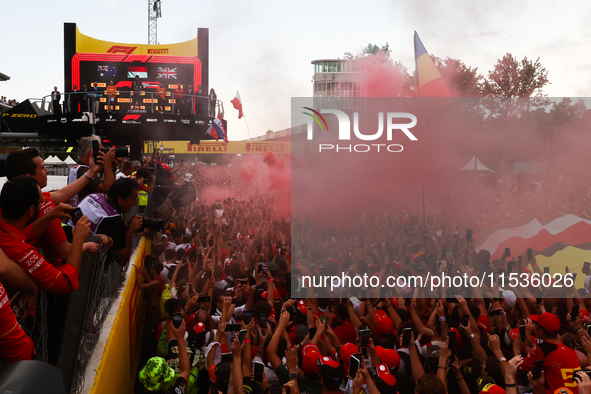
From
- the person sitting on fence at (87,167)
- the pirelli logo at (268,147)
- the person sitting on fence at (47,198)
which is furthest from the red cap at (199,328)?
the pirelli logo at (268,147)

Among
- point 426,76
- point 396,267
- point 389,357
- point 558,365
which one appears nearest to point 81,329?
point 389,357

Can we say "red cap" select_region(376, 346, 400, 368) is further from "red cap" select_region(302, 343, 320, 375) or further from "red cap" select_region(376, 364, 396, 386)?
"red cap" select_region(302, 343, 320, 375)

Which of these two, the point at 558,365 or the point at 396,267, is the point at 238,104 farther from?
the point at 558,365

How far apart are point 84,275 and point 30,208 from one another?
53 centimetres

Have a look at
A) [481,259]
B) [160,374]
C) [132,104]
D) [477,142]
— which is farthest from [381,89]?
[160,374]

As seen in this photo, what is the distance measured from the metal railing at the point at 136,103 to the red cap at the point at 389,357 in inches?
617

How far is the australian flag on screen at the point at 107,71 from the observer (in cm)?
2302

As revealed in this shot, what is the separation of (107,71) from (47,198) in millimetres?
23181

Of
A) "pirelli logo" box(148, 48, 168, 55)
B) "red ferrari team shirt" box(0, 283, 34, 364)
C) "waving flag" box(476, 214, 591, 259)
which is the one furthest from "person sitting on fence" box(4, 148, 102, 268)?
"pirelli logo" box(148, 48, 168, 55)

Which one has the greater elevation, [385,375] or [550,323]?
[550,323]

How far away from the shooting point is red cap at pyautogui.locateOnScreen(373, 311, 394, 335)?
4398 millimetres

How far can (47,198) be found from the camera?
2662 millimetres

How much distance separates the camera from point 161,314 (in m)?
5.48

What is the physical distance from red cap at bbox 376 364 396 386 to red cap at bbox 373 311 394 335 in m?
0.82
